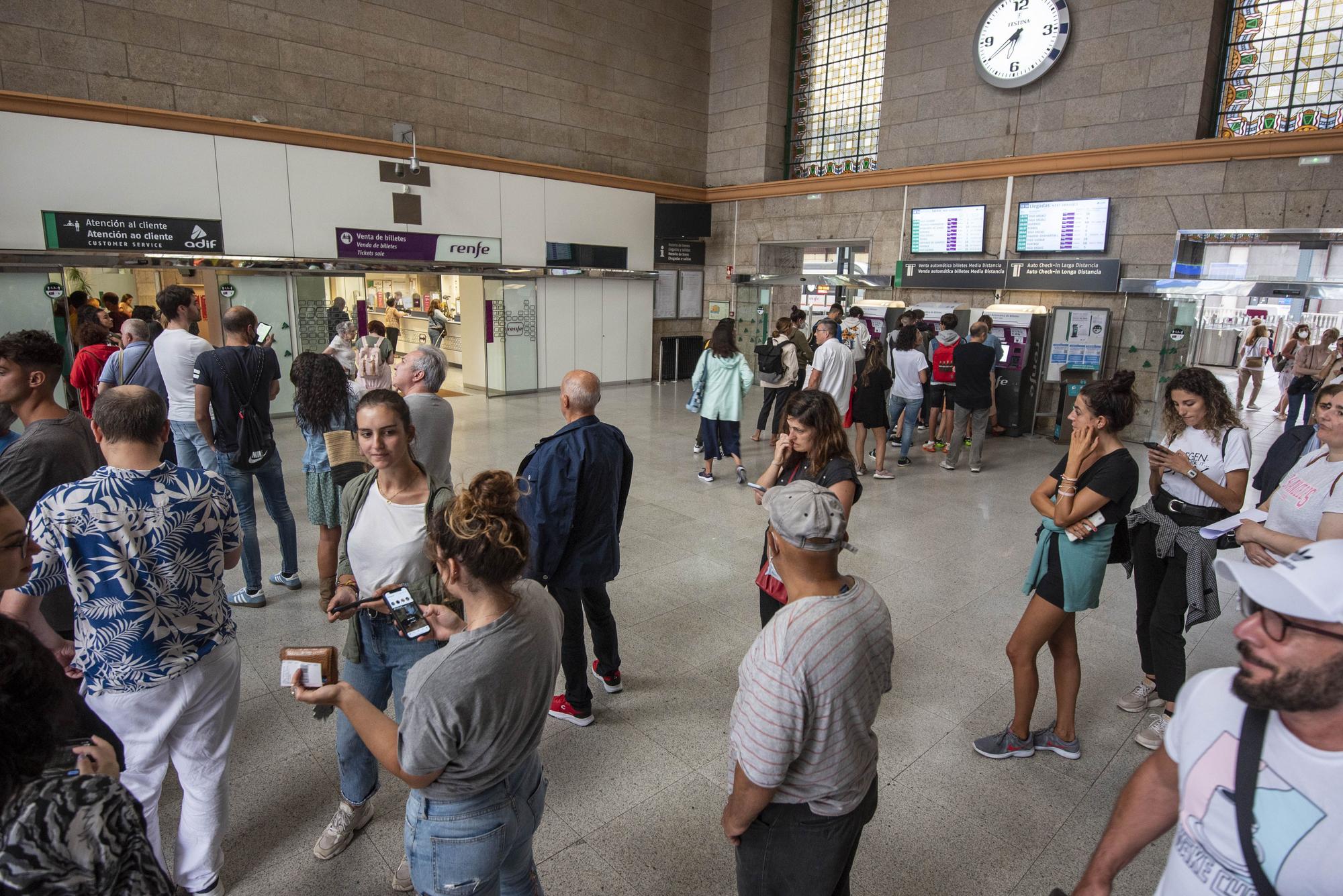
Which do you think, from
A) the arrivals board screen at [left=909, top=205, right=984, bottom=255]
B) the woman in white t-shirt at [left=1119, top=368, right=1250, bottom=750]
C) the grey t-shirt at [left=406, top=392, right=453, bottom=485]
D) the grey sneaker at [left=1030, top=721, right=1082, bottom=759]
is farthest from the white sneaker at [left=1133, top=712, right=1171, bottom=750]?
the arrivals board screen at [left=909, top=205, right=984, bottom=255]

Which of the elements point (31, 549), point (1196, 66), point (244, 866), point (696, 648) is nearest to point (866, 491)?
point (696, 648)

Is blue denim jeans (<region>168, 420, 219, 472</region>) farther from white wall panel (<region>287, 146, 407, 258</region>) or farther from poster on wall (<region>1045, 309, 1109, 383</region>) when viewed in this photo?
poster on wall (<region>1045, 309, 1109, 383</region>)

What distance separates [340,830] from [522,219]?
11516 millimetres

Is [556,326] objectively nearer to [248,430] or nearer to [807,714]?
[248,430]

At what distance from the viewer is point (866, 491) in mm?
7383

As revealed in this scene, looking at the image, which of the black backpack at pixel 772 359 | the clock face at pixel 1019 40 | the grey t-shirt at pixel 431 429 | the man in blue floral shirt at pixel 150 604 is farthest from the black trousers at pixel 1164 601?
the clock face at pixel 1019 40

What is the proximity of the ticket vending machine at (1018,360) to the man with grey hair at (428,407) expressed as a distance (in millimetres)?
8807

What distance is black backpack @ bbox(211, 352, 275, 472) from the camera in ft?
14.2

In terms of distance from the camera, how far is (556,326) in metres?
13.6

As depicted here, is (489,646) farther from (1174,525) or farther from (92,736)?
(1174,525)

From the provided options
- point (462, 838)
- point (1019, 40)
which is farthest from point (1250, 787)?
point (1019, 40)

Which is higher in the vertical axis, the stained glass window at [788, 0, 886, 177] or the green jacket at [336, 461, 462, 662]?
the stained glass window at [788, 0, 886, 177]

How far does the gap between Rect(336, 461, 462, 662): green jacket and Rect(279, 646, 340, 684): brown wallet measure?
1.90 ft

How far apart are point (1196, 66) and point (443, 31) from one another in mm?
10575
